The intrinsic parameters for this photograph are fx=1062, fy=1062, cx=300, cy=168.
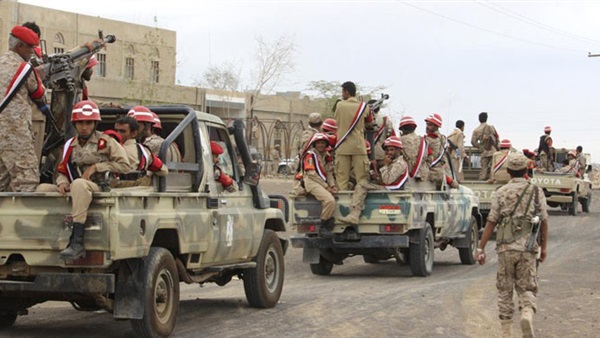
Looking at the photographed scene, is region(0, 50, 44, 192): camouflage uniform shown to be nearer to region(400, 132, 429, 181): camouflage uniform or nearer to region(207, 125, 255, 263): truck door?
region(207, 125, 255, 263): truck door

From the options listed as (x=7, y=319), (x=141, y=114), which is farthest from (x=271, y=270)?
(x=7, y=319)

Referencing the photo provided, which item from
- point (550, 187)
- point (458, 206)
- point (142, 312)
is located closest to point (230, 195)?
point (142, 312)

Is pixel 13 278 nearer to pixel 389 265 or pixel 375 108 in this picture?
pixel 375 108

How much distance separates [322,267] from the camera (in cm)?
1650

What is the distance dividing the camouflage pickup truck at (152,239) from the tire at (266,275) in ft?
0.05

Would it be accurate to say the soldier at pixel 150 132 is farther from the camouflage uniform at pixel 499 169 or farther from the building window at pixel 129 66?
the building window at pixel 129 66

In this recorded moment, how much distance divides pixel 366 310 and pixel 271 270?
51.1 inches

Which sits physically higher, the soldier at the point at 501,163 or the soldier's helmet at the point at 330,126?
the soldier's helmet at the point at 330,126

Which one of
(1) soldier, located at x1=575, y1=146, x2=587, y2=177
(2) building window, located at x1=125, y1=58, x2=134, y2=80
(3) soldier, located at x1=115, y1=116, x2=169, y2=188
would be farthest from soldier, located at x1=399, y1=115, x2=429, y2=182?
(2) building window, located at x1=125, y1=58, x2=134, y2=80

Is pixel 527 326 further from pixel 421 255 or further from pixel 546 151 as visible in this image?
pixel 546 151

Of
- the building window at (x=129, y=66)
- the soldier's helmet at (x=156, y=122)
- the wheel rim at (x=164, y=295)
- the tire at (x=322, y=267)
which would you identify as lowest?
the tire at (x=322, y=267)

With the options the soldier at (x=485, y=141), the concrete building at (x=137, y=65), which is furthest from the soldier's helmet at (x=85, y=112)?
the concrete building at (x=137, y=65)

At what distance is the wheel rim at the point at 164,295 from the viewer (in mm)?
9273

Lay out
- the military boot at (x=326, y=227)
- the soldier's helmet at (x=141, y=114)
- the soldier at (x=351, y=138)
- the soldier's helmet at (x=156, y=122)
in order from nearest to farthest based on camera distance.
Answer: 1. the soldier's helmet at (x=141, y=114)
2. the soldier's helmet at (x=156, y=122)
3. the soldier at (x=351, y=138)
4. the military boot at (x=326, y=227)
